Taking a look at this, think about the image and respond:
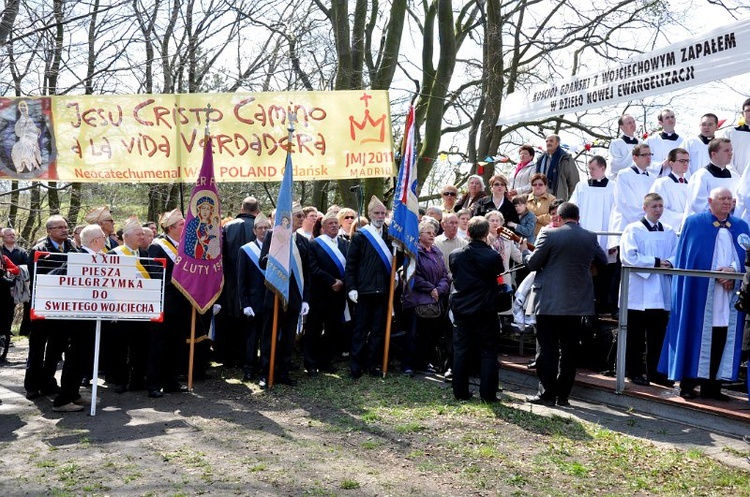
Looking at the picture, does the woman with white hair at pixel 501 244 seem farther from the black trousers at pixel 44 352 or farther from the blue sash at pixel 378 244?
the black trousers at pixel 44 352

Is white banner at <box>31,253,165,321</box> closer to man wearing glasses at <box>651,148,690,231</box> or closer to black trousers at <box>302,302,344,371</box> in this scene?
black trousers at <box>302,302,344,371</box>

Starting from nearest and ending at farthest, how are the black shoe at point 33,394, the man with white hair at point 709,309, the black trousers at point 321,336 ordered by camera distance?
the man with white hair at point 709,309, the black shoe at point 33,394, the black trousers at point 321,336

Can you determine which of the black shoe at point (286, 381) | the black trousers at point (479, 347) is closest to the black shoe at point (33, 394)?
the black shoe at point (286, 381)

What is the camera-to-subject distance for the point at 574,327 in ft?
27.9

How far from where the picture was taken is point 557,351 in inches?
338

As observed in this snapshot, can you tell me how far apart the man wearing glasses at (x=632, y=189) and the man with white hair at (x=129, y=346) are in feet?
18.5

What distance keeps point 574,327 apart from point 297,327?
3437 mm

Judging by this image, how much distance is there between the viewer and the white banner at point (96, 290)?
26.7ft

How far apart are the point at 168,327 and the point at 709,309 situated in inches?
226

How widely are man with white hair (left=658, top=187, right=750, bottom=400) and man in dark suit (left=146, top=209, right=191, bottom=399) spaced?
17.3ft

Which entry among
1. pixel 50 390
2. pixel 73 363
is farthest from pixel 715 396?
pixel 50 390

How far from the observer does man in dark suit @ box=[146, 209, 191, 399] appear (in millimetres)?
9352

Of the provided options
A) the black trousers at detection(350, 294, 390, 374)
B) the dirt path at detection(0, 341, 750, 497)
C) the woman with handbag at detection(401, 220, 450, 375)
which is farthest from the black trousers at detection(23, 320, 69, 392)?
the woman with handbag at detection(401, 220, 450, 375)

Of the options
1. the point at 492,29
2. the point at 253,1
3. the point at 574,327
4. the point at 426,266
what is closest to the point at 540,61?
the point at 492,29
